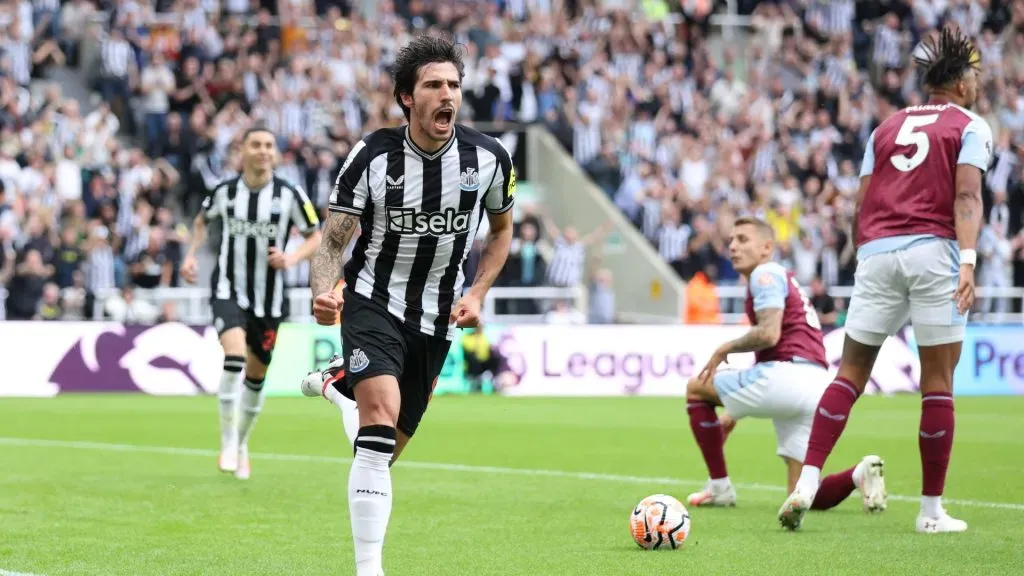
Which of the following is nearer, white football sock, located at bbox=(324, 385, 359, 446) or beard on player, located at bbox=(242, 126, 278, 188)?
white football sock, located at bbox=(324, 385, 359, 446)

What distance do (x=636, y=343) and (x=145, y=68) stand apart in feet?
30.5

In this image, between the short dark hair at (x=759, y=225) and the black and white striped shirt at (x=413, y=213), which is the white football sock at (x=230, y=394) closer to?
the short dark hair at (x=759, y=225)

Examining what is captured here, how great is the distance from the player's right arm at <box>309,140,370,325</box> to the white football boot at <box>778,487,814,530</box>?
2857 mm

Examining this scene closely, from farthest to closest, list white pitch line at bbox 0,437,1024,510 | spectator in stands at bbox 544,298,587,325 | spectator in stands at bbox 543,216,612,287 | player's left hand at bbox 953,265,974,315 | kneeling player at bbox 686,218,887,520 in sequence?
spectator in stands at bbox 543,216,612,287 → spectator in stands at bbox 544,298,587,325 → white pitch line at bbox 0,437,1024,510 → kneeling player at bbox 686,218,887,520 → player's left hand at bbox 953,265,974,315

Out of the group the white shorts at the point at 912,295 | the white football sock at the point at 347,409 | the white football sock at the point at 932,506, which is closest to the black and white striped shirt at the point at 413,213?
the white football sock at the point at 347,409

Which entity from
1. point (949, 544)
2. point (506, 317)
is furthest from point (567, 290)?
point (949, 544)

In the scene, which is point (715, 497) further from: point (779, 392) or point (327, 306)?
point (327, 306)

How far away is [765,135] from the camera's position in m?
28.8

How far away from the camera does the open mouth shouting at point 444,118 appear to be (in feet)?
21.5

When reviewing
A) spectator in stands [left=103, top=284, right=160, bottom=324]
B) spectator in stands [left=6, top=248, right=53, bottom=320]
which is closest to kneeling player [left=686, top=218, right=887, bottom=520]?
spectator in stands [left=103, top=284, right=160, bottom=324]

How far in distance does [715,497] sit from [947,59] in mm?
3016

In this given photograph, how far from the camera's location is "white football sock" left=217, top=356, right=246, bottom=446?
37.9 feet

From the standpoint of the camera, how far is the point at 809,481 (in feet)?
26.8

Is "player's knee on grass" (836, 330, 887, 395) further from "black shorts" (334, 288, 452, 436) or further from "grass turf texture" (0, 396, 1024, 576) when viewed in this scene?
"black shorts" (334, 288, 452, 436)
